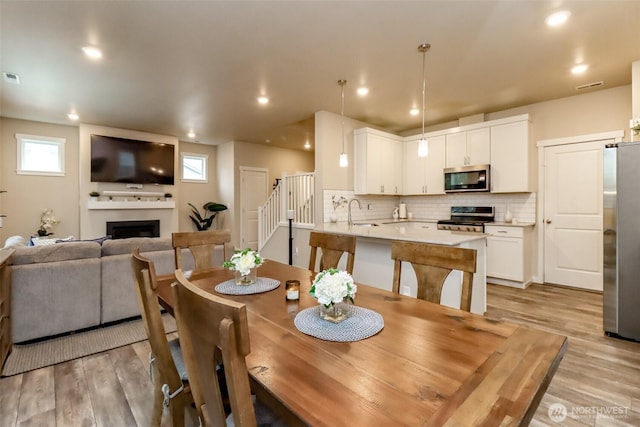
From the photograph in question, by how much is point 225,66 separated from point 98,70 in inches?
58.6

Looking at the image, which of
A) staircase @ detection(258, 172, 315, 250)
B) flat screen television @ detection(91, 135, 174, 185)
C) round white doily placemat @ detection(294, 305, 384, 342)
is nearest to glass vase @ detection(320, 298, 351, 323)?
round white doily placemat @ detection(294, 305, 384, 342)

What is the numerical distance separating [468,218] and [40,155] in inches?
312

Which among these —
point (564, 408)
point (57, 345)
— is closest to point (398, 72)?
point (564, 408)

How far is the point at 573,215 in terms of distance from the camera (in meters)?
4.40

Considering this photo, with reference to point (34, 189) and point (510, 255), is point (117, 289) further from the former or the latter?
point (510, 255)

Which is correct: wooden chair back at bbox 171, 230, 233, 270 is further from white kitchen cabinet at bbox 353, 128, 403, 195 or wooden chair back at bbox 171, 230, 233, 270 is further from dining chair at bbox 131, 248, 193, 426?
white kitchen cabinet at bbox 353, 128, 403, 195

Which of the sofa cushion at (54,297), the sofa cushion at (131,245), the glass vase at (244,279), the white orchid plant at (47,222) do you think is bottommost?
the sofa cushion at (54,297)

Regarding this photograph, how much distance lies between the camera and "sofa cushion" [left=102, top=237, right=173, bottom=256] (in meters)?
Result: 3.11

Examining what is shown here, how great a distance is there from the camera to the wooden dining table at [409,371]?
0.73 m

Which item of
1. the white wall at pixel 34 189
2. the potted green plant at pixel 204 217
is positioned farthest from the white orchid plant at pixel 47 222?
the potted green plant at pixel 204 217

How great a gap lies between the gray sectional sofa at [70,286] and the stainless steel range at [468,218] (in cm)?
437

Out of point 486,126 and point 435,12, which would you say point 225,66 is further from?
point 486,126

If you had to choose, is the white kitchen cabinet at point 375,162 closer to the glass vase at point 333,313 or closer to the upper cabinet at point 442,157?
the upper cabinet at point 442,157

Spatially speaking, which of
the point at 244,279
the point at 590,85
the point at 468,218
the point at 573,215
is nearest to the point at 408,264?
the point at 244,279
